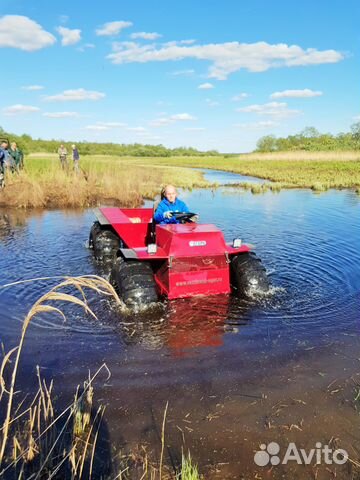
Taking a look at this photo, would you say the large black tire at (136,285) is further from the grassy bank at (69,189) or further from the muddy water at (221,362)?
the grassy bank at (69,189)

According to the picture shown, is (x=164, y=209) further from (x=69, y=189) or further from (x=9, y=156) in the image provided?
(x=9, y=156)

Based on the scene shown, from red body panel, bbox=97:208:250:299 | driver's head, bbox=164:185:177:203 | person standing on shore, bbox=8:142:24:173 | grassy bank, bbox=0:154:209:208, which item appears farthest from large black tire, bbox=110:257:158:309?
person standing on shore, bbox=8:142:24:173

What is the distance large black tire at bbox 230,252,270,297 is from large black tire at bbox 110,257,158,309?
4.35 feet

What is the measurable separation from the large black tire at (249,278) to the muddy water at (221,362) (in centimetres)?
20

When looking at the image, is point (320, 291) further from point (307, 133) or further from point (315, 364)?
point (307, 133)

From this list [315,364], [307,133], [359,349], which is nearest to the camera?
[315,364]

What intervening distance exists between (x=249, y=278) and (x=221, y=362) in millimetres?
1901

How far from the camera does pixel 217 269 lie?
5.95 m

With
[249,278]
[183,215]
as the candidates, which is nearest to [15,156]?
[183,215]

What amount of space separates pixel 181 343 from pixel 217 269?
1.45m

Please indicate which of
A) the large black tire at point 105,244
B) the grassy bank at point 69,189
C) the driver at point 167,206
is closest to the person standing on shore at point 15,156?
the grassy bank at point 69,189

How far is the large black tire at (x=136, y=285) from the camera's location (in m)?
5.57

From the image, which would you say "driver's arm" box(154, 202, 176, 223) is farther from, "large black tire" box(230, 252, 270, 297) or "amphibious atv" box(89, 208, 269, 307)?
"large black tire" box(230, 252, 270, 297)

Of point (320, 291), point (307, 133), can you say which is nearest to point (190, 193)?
point (320, 291)
